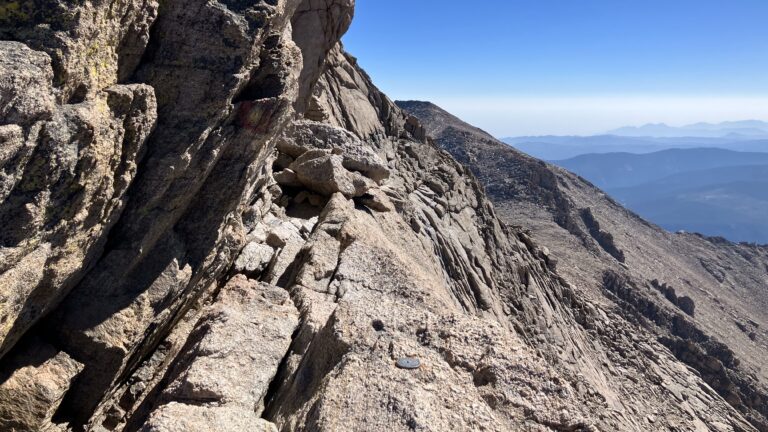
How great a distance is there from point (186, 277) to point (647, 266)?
10740cm

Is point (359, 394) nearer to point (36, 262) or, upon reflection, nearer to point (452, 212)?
point (36, 262)

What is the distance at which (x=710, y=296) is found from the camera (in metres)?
96.0

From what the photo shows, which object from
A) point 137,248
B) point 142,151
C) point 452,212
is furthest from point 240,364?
point 452,212

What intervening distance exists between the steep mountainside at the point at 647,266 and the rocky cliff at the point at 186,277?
5310 cm

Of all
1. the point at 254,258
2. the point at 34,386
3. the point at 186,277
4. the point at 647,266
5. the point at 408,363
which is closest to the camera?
the point at 34,386

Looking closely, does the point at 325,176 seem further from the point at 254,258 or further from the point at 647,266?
Result: the point at 647,266

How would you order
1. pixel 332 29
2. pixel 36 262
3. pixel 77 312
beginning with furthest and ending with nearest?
pixel 332 29
pixel 77 312
pixel 36 262

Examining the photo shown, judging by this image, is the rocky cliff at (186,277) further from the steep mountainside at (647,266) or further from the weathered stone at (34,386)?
the steep mountainside at (647,266)

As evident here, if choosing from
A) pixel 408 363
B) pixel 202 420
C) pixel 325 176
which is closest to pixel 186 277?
pixel 202 420

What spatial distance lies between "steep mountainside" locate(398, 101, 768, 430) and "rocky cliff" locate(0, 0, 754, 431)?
53.1 m

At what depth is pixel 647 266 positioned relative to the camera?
327ft

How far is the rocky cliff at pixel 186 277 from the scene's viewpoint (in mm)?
8250

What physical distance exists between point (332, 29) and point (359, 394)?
2174cm

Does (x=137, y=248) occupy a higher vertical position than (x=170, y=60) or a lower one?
lower
